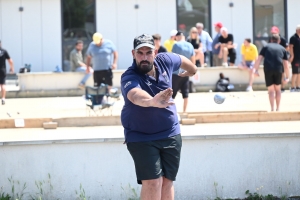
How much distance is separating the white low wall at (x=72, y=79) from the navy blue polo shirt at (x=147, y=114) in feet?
41.8

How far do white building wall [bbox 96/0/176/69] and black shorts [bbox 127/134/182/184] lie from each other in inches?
633

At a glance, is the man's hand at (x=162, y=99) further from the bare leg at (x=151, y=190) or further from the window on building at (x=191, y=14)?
the window on building at (x=191, y=14)

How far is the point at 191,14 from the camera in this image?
22016 mm

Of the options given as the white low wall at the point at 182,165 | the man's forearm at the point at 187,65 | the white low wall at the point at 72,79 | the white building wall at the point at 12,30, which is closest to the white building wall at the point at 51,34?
the white building wall at the point at 12,30

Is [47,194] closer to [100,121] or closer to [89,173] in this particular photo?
[89,173]

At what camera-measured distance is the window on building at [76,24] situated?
2183cm

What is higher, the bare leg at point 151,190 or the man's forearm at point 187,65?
the man's forearm at point 187,65

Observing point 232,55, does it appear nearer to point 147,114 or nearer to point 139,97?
point 147,114

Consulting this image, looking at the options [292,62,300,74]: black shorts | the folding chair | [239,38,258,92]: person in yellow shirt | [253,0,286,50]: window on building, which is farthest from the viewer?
[253,0,286,50]: window on building

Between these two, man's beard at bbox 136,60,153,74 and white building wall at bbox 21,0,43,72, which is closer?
man's beard at bbox 136,60,153,74

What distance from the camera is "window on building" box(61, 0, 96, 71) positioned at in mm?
21828

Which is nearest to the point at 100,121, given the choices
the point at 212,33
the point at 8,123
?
the point at 8,123

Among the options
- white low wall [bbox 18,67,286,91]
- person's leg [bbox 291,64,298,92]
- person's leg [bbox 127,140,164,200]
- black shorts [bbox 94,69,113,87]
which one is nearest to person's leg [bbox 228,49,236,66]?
white low wall [bbox 18,67,286,91]

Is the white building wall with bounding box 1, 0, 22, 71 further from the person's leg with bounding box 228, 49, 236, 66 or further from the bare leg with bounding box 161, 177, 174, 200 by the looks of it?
the bare leg with bounding box 161, 177, 174, 200
